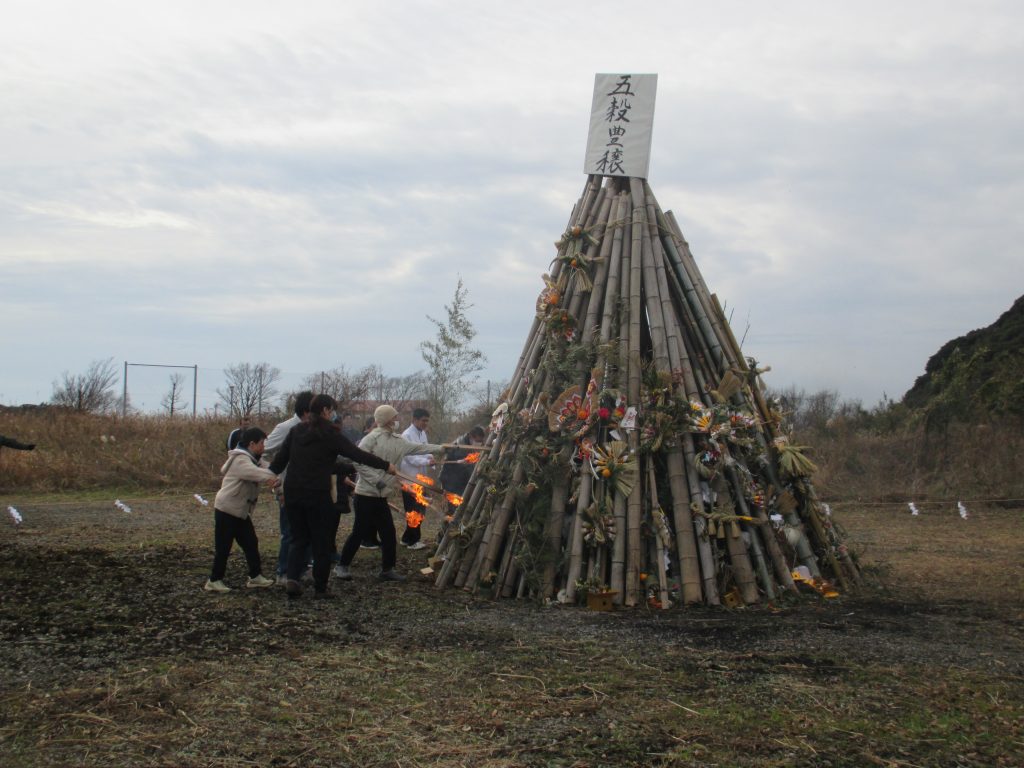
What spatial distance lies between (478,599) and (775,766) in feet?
11.9

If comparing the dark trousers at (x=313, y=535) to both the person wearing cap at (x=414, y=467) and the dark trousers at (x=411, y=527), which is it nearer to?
the person wearing cap at (x=414, y=467)

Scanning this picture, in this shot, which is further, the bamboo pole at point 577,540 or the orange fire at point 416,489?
the orange fire at point 416,489

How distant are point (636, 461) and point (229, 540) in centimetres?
315

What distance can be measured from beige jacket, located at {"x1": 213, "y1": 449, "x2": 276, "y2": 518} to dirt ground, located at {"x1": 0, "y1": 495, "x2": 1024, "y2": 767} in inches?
24.9

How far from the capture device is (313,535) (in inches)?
285

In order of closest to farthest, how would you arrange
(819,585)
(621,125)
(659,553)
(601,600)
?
(601,600) < (659,553) < (819,585) < (621,125)

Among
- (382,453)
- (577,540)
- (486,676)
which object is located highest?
(382,453)

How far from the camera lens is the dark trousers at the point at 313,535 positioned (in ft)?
23.4

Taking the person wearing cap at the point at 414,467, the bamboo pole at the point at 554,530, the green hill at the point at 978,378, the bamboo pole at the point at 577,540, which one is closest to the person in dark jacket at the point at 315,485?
the bamboo pole at the point at 554,530

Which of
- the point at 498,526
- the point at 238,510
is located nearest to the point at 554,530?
the point at 498,526

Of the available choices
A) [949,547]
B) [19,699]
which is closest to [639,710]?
[19,699]

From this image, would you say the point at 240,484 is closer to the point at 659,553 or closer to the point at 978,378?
the point at 659,553

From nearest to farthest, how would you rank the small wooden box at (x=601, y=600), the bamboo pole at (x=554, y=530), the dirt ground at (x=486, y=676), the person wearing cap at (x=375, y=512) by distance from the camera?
the dirt ground at (x=486, y=676), the small wooden box at (x=601, y=600), the bamboo pole at (x=554, y=530), the person wearing cap at (x=375, y=512)

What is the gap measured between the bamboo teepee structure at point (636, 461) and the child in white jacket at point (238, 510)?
1474mm
